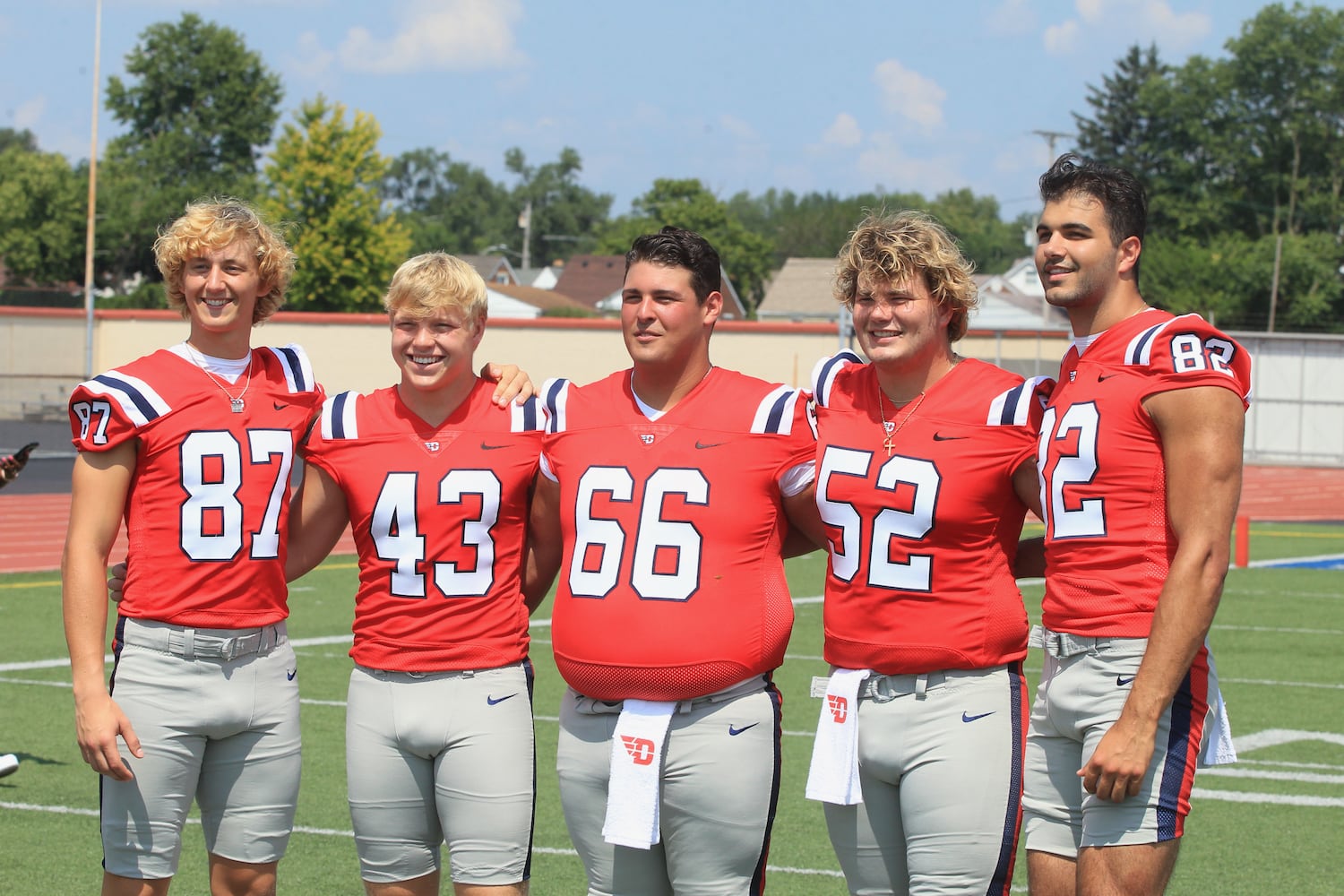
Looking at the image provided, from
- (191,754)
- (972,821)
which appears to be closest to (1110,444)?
(972,821)

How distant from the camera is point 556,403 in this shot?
11.9 feet

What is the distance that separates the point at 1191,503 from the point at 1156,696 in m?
0.41

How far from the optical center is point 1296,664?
32.6 ft

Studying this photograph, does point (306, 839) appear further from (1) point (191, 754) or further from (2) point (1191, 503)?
(2) point (1191, 503)

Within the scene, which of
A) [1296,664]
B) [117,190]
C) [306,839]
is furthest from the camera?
[117,190]

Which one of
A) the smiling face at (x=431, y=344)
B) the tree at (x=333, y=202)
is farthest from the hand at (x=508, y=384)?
the tree at (x=333, y=202)

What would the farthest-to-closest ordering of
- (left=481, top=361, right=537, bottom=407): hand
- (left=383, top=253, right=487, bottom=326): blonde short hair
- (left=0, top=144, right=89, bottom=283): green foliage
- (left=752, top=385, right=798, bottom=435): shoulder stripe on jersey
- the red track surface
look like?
(left=0, top=144, right=89, bottom=283): green foliage < the red track surface < (left=481, top=361, right=537, bottom=407): hand < (left=383, top=253, right=487, bottom=326): blonde short hair < (left=752, top=385, right=798, bottom=435): shoulder stripe on jersey

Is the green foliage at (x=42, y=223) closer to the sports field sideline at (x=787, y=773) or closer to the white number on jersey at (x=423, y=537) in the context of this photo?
the sports field sideline at (x=787, y=773)

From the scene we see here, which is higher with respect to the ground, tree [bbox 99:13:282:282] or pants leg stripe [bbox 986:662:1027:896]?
tree [bbox 99:13:282:282]

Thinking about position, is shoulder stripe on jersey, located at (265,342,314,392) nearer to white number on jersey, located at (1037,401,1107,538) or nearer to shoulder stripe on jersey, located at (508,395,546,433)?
shoulder stripe on jersey, located at (508,395,546,433)

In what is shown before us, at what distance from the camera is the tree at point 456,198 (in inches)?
5039

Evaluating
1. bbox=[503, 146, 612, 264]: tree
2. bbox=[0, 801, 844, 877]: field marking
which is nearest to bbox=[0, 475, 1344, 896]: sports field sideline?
bbox=[0, 801, 844, 877]: field marking

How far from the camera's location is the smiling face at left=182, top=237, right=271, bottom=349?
373cm

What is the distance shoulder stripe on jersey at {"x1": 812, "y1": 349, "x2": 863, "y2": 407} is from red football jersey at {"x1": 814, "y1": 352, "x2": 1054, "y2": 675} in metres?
0.17
